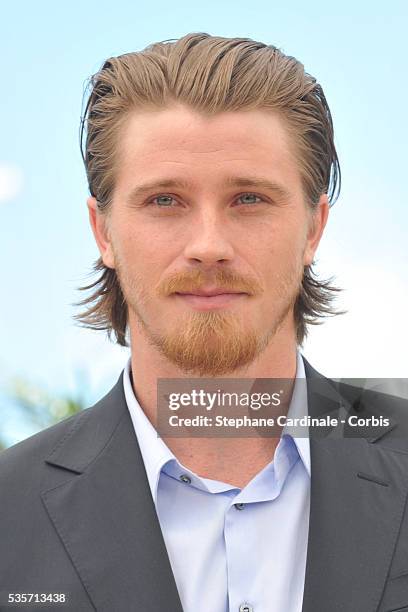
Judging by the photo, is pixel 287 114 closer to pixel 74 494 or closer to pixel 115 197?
pixel 115 197

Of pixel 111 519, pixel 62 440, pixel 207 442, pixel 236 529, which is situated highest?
pixel 62 440

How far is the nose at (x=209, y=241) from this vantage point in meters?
4.57

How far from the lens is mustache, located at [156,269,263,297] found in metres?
4.66

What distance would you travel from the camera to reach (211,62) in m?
5.31

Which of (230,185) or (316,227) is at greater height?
(316,227)

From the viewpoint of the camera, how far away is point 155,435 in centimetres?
501

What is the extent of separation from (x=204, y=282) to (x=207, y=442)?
996 mm

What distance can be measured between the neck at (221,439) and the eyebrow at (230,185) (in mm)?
813

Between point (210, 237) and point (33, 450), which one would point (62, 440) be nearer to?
point (33, 450)

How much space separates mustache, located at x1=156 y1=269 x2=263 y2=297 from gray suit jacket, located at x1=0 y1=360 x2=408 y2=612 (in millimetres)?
897

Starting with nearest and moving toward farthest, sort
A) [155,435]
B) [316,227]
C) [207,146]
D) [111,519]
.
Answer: [111,519], [207,146], [155,435], [316,227]

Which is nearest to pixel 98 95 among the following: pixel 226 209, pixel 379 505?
pixel 226 209

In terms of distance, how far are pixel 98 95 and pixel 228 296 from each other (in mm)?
2103

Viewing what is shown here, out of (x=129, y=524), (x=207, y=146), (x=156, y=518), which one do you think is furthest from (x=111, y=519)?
(x=207, y=146)
